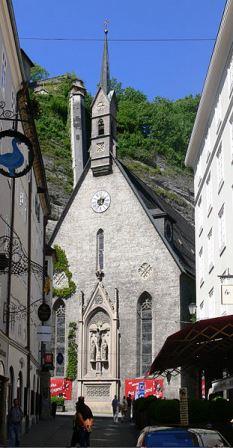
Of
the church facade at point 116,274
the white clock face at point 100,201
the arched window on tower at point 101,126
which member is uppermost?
the arched window on tower at point 101,126

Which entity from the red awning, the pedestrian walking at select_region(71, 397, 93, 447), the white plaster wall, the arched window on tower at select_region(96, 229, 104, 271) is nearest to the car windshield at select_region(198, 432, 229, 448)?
the red awning

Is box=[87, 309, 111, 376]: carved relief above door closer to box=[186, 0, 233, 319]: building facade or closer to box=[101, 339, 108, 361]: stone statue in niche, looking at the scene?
box=[101, 339, 108, 361]: stone statue in niche

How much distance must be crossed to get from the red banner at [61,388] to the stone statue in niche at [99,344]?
2.23 m

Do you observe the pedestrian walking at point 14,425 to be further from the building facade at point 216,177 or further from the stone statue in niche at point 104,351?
the stone statue in niche at point 104,351

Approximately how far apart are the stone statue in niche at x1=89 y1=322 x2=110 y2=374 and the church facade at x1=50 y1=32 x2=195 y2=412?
64mm

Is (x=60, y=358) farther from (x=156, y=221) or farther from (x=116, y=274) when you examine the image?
(x=156, y=221)

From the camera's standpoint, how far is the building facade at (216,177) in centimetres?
2325

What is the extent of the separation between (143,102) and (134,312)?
149ft

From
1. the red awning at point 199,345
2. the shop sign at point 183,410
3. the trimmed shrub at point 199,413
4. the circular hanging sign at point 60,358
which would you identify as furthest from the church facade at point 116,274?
the shop sign at point 183,410

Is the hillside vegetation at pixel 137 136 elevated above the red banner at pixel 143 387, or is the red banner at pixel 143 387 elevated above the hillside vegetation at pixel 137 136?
the hillside vegetation at pixel 137 136

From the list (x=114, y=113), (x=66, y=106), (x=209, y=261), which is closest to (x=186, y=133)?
(x=66, y=106)

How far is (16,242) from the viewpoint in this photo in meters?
23.1

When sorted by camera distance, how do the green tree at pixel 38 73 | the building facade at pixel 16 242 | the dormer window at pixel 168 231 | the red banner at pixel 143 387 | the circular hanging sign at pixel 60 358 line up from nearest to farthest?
the building facade at pixel 16 242 < the red banner at pixel 143 387 < the circular hanging sign at pixel 60 358 < the dormer window at pixel 168 231 < the green tree at pixel 38 73

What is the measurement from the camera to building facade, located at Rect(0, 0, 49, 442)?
19595mm
